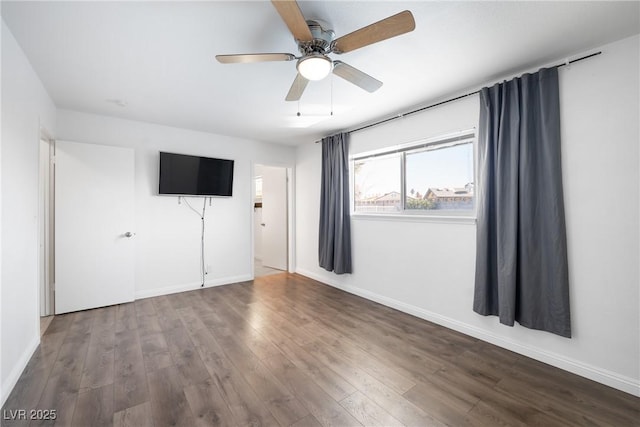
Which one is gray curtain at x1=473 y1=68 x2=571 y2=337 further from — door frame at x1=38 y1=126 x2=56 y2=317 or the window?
door frame at x1=38 y1=126 x2=56 y2=317

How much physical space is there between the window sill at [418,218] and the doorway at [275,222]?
1.85 meters

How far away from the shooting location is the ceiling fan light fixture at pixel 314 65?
163 centimetres

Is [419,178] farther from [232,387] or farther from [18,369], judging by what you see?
[18,369]

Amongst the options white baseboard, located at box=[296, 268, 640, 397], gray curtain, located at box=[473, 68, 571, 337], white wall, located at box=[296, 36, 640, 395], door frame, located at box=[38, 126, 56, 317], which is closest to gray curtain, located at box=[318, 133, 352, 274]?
white baseboard, located at box=[296, 268, 640, 397]

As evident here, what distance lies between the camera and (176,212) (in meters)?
3.92

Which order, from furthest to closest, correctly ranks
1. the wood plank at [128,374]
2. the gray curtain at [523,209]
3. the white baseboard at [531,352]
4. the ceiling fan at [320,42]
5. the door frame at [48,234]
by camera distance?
1. the door frame at [48,234]
2. the gray curtain at [523,209]
3. the white baseboard at [531,352]
4. the wood plank at [128,374]
5. the ceiling fan at [320,42]

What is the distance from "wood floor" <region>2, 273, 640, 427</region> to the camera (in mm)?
1608

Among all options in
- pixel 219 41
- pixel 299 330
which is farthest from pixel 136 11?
pixel 299 330

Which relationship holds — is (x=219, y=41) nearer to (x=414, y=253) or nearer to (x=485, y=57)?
(x=485, y=57)

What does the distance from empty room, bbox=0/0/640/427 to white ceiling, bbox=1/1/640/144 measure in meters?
0.02

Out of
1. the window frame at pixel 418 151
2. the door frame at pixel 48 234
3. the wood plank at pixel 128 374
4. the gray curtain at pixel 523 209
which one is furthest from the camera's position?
the door frame at pixel 48 234

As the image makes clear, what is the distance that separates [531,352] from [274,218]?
14.4 ft

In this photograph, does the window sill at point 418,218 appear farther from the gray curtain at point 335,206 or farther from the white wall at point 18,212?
the white wall at point 18,212

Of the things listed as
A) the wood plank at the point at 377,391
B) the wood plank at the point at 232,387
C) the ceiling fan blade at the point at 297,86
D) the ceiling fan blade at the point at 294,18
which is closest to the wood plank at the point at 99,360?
the wood plank at the point at 232,387
